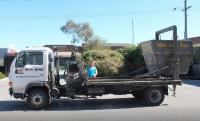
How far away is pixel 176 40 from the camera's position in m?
16.6

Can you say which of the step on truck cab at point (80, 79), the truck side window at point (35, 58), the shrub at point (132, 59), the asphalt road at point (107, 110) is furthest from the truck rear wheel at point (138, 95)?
Result: the shrub at point (132, 59)

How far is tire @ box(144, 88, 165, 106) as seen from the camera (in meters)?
16.2

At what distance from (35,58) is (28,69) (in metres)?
0.51

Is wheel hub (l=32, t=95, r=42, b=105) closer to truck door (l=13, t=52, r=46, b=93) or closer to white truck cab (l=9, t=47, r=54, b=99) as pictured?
white truck cab (l=9, t=47, r=54, b=99)

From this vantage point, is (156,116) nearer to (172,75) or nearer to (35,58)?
(172,75)

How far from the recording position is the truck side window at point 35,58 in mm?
15416

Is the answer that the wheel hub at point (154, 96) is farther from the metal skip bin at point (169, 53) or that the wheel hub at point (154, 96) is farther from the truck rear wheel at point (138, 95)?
the metal skip bin at point (169, 53)

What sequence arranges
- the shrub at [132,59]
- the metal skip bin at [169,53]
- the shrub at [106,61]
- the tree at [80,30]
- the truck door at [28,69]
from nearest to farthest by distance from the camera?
the truck door at [28,69] → the metal skip bin at [169,53] → the shrub at [106,61] → the shrub at [132,59] → the tree at [80,30]

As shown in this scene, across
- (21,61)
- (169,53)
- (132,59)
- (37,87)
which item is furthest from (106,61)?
(21,61)

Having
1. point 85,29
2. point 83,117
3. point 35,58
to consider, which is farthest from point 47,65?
point 85,29

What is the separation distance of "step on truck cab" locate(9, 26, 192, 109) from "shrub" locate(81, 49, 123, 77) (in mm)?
15314

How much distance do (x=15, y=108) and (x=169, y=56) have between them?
6735 mm

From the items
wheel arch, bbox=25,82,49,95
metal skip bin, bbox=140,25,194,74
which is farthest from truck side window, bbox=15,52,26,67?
metal skip bin, bbox=140,25,194,74

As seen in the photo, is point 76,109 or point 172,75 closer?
point 76,109
